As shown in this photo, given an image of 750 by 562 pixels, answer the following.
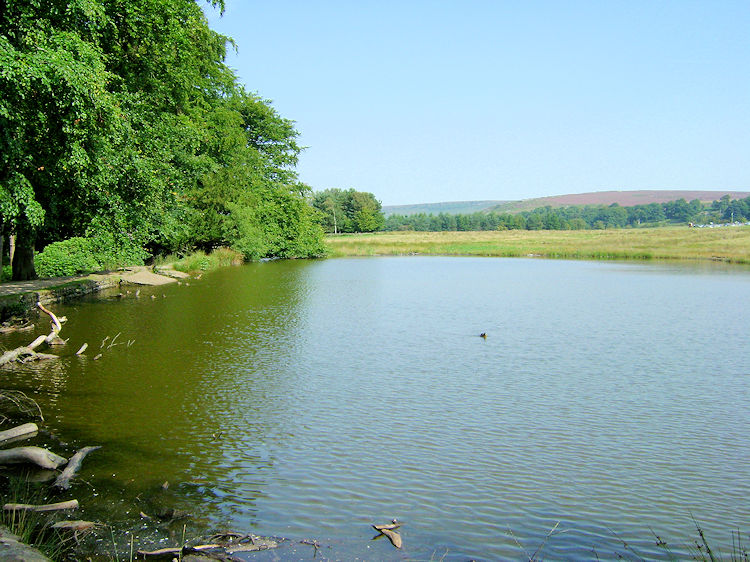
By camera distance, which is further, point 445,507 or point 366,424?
point 366,424

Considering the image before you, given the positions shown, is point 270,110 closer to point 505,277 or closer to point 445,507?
point 505,277

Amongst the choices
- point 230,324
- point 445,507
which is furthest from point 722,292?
point 445,507

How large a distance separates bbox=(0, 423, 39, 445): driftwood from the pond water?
29cm

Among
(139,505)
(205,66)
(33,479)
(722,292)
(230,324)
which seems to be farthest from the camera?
(205,66)

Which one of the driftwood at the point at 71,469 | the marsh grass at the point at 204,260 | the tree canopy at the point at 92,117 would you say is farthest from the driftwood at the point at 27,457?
the marsh grass at the point at 204,260

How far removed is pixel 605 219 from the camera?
641 ft

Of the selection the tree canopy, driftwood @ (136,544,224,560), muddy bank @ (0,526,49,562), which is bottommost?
driftwood @ (136,544,224,560)

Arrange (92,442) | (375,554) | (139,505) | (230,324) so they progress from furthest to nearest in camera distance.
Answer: (230,324) < (92,442) < (139,505) < (375,554)

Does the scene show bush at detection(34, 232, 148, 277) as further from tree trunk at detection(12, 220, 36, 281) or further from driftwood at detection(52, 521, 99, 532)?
driftwood at detection(52, 521, 99, 532)

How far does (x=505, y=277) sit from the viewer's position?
128 ft

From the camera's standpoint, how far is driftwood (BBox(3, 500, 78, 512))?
600 cm

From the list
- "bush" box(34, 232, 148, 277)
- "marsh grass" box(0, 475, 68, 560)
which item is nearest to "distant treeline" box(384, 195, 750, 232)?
"bush" box(34, 232, 148, 277)

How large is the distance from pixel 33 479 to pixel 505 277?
34.0 meters

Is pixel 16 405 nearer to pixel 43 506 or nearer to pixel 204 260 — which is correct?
pixel 43 506
